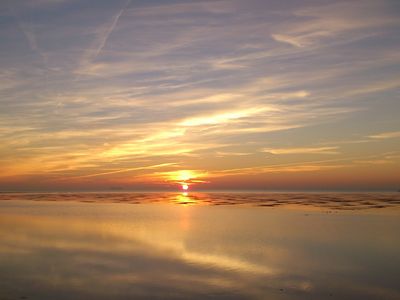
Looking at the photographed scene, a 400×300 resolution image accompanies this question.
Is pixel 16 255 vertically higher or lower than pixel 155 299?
higher

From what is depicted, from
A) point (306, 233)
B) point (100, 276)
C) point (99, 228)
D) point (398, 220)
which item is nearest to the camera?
point (100, 276)

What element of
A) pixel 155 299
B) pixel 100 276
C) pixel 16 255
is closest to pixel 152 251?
pixel 100 276

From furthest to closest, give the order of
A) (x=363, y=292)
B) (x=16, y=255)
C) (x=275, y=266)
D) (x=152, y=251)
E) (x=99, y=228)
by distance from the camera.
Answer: (x=99, y=228), (x=152, y=251), (x=16, y=255), (x=275, y=266), (x=363, y=292)

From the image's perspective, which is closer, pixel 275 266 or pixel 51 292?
pixel 51 292

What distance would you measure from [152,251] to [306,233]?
11494 mm

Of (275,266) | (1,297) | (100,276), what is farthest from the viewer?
(275,266)

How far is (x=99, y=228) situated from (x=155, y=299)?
18.6 m

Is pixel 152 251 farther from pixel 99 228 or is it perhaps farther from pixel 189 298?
pixel 99 228

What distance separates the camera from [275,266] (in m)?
17.2

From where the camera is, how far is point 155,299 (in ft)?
41.1

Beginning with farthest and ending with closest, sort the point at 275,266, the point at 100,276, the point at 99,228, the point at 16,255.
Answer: the point at 99,228
the point at 16,255
the point at 275,266
the point at 100,276

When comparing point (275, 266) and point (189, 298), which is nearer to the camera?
point (189, 298)

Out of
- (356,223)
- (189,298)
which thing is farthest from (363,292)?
(356,223)

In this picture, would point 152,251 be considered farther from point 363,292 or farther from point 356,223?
point 356,223
